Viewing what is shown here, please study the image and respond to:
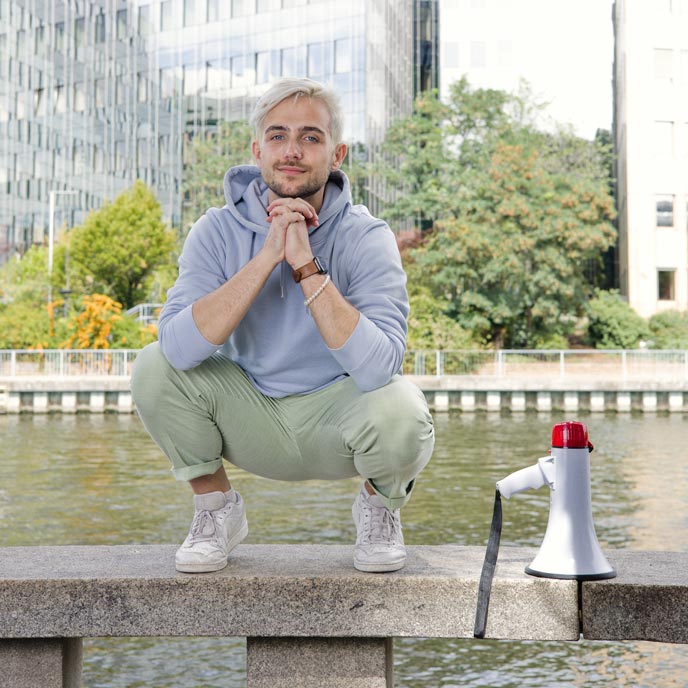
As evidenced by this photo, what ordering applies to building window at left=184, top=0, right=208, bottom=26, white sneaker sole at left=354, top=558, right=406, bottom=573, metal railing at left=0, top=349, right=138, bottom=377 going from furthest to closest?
1. building window at left=184, top=0, right=208, bottom=26
2. metal railing at left=0, top=349, right=138, bottom=377
3. white sneaker sole at left=354, top=558, right=406, bottom=573

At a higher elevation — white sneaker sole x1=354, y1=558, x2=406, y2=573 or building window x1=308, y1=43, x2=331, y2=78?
building window x1=308, y1=43, x2=331, y2=78

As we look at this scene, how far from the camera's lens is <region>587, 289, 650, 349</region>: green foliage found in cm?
3547

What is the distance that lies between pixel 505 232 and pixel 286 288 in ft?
99.9

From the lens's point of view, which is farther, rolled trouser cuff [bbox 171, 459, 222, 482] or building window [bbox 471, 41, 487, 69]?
building window [bbox 471, 41, 487, 69]

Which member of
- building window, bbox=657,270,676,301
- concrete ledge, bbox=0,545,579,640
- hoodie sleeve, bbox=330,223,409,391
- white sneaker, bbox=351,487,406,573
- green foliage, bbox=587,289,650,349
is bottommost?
concrete ledge, bbox=0,545,579,640

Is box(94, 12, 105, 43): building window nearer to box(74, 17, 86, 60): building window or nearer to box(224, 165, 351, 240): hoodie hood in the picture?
box(74, 17, 86, 60): building window

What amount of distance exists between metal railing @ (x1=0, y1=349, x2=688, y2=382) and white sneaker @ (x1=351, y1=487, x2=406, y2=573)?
81.1 ft

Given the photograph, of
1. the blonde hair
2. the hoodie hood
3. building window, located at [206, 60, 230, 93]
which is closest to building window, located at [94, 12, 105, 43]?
building window, located at [206, 60, 230, 93]

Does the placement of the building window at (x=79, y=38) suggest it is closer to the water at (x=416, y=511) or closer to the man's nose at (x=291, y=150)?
the water at (x=416, y=511)

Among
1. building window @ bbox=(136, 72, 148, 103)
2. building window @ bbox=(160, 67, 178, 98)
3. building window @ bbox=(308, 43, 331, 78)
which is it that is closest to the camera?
building window @ bbox=(308, 43, 331, 78)

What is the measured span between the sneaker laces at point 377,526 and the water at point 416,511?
2.51 metres

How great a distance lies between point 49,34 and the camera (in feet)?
189

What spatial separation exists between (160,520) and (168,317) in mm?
8337

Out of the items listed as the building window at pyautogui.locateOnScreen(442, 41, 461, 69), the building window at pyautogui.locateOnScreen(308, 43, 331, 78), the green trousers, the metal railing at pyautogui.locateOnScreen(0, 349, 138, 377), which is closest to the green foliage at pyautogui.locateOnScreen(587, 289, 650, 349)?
the metal railing at pyautogui.locateOnScreen(0, 349, 138, 377)
